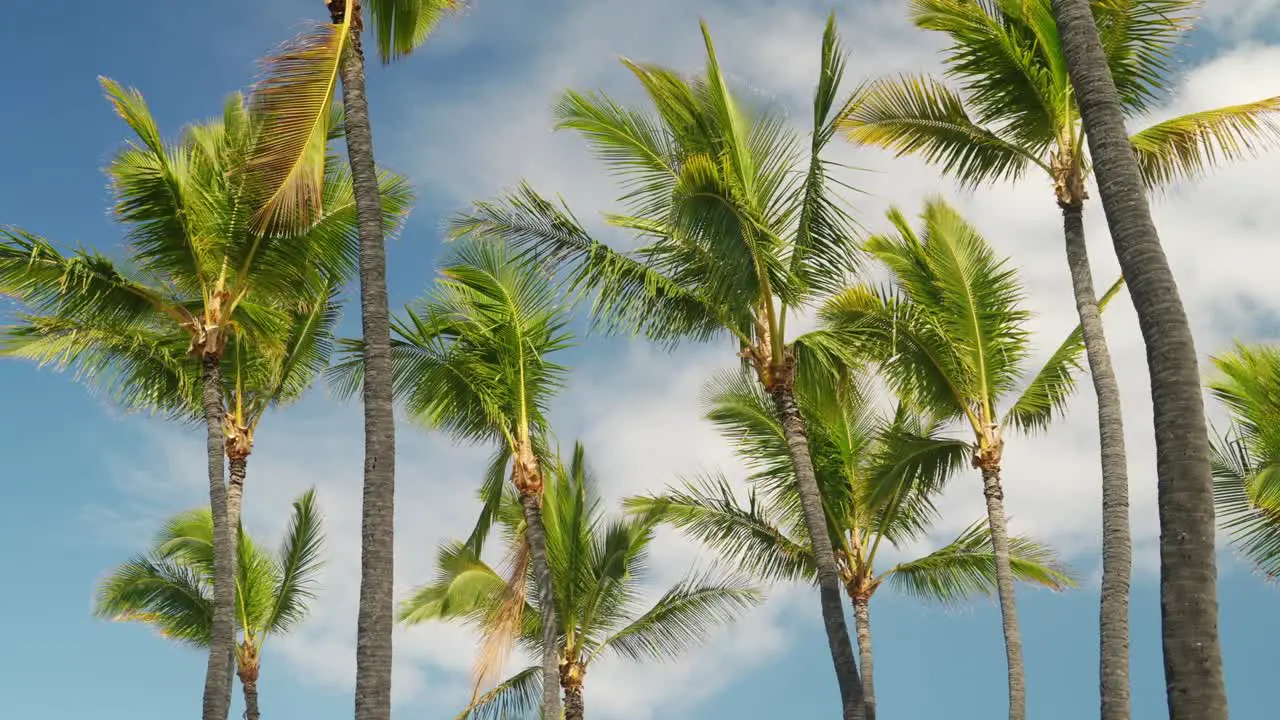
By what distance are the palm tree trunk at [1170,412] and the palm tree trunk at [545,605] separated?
11.6 metres

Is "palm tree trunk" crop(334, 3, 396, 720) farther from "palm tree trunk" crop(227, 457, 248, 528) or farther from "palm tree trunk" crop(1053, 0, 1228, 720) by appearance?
"palm tree trunk" crop(227, 457, 248, 528)

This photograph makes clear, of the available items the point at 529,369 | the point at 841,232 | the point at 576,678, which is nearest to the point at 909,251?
the point at 841,232

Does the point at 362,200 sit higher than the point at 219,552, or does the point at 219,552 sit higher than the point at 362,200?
the point at 362,200

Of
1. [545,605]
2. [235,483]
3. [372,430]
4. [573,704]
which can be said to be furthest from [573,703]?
[372,430]

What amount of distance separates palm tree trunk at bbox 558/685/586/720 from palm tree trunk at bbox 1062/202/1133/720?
1013 cm

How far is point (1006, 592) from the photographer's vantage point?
17141 millimetres

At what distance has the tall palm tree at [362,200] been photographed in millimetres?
10164

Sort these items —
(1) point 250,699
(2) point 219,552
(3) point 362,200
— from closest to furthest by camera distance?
(3) point 362,200
(2) point 219,552
(1) point 250,699

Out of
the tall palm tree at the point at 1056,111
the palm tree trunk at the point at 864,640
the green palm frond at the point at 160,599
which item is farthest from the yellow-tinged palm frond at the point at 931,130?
the green palm frond at the point at 160,599

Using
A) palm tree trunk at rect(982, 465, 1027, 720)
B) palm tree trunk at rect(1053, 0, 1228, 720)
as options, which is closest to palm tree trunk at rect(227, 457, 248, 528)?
palm tree trunk at rect(982, 465, 1027, 720)

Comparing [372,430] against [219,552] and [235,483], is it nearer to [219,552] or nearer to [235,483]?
[219,552]

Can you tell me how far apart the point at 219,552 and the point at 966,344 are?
10.4m

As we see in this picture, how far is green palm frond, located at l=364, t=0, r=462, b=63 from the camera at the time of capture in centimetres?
1372

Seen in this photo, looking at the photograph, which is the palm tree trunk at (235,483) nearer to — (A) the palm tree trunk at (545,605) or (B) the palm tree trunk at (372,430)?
(A) the palm tree trunk at (545,605)
